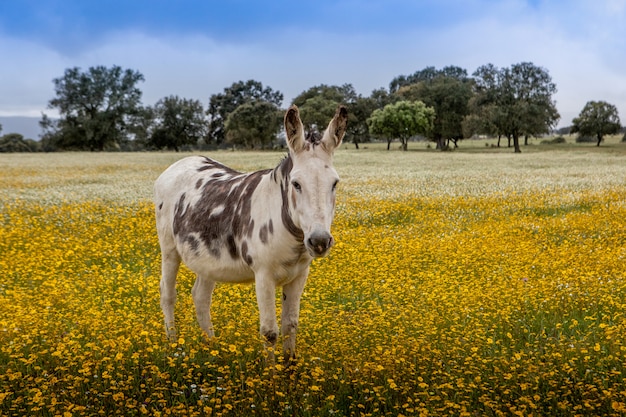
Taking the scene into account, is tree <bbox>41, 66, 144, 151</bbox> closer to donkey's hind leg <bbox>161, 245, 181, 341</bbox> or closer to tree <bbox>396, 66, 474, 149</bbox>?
tree <bbox>396, 66, 474, 149</bbox>

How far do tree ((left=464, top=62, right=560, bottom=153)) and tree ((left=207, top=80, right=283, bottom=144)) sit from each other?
170ft

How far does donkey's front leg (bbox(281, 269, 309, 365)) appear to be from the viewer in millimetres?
5613

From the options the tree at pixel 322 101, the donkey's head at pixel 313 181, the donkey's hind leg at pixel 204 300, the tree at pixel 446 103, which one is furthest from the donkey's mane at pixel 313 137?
the tree at pixel 446 103

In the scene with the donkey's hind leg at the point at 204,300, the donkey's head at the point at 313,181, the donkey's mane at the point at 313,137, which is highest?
the donkey's mane at the point at 313,137

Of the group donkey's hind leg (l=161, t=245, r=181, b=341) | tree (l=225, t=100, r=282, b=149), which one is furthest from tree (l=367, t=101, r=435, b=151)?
donkey's hind leg (l=161, t=245, r=181, b=341)

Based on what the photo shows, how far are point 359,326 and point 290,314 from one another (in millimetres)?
1495

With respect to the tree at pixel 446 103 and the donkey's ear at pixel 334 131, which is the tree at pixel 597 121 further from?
the donkey's ear at pixel 334 131

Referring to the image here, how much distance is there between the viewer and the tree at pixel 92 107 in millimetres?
95812

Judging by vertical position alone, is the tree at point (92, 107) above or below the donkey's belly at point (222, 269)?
above

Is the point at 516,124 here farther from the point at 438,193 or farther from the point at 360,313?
the point at 360,313

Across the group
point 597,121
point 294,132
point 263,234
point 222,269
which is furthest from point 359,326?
point 597,121

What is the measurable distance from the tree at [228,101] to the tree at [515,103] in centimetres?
5184

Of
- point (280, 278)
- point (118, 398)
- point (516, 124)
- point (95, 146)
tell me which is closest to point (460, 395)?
point (280, 278)

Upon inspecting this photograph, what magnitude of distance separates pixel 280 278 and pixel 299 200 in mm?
944
